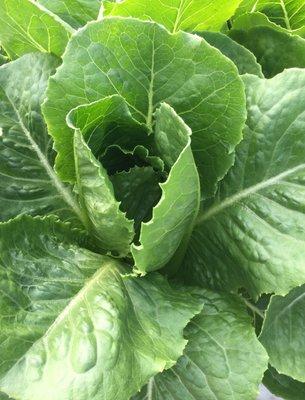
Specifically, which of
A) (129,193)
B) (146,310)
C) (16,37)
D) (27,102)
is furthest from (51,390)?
(16,37)

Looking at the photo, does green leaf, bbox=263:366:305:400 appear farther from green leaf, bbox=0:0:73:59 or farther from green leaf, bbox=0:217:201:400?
green leaf, bbox=0:0:73:59

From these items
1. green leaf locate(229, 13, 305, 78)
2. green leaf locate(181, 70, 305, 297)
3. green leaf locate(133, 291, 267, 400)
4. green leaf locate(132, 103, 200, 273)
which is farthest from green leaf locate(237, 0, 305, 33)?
green leaf locate(133, 291, 267, 400)

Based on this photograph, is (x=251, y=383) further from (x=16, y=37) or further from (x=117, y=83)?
(x=16, y=37)

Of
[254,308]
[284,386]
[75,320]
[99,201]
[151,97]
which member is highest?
[151,97]

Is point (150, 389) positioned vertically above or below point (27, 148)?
below

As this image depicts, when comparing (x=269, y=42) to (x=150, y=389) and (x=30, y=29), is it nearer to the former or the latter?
(x=30, y=29)

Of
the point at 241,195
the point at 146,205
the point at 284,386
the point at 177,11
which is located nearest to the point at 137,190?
the point at 146,205

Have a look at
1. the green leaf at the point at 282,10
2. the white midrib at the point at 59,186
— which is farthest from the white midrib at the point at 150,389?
the green leaf at the point at 282,10
